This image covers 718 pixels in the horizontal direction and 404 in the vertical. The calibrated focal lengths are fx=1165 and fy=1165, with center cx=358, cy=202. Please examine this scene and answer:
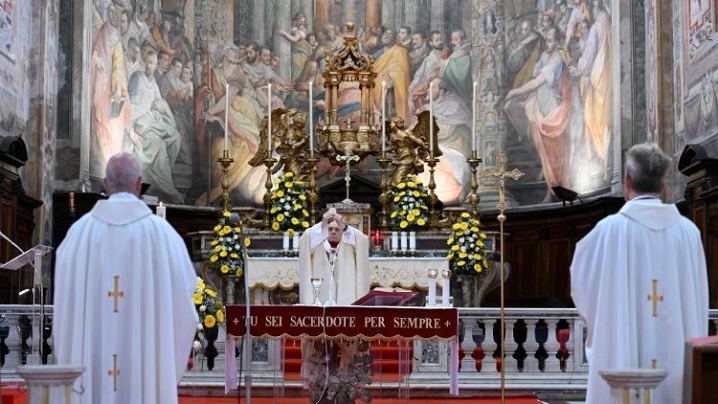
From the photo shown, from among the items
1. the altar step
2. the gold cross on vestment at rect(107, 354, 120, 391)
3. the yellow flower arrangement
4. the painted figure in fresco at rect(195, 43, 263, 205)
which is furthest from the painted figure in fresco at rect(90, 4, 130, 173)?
the gold cross on vestment at rect(107, 354, 120, 391)

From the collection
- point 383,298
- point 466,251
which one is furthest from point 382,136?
point 383,298

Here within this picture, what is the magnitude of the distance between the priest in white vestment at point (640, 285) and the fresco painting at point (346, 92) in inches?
467

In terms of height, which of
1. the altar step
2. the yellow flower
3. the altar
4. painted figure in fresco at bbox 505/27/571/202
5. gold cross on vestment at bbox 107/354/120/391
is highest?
painted figure in fresco at bbox 505/27/571/202

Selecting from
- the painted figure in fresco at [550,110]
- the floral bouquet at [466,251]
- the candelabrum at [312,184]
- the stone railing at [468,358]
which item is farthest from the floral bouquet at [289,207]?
the painted figure in fresco at [550,110]

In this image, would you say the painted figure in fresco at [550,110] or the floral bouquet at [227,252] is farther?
the painted figure in fresco at [550,110]

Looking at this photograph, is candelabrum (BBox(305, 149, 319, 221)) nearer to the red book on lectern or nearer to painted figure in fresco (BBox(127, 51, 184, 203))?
painted figure in fresco (BBox(127, 51, 184, 203))

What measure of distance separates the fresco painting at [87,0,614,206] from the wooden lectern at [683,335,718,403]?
490 inches

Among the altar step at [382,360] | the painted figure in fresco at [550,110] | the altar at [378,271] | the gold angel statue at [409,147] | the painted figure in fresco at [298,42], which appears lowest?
the altar step at [382,360]

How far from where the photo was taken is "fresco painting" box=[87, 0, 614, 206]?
18969mm

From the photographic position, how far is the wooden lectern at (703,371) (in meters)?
5.90

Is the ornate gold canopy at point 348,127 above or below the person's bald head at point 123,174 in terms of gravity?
above

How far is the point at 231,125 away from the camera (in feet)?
68.9

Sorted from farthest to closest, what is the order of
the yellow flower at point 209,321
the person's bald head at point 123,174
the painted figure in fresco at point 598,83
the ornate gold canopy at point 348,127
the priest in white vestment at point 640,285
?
the painted figure in fresco at point 598,83
the ornate gold canopy at point 348,127
the yellow flower at point 209,321
the person's bald head at point 123,174
the priest in white vestment at point 640,285

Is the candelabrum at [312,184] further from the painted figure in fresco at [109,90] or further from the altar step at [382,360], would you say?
the painted figure in fresco at [109,90]
